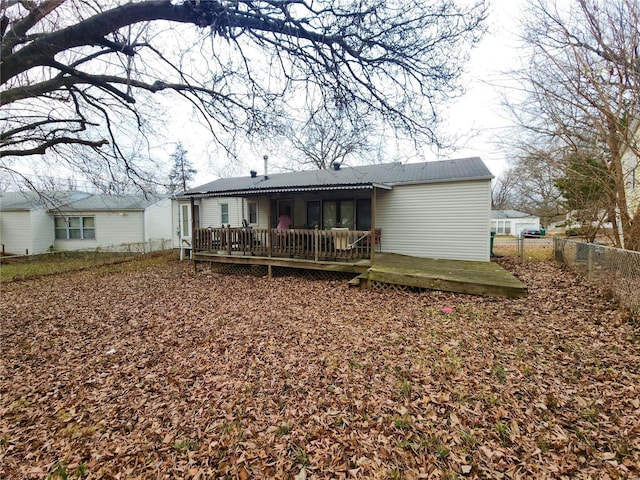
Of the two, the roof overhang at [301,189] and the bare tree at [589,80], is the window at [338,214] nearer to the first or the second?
the roof overhang at [301,189]

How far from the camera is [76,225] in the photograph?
61.6 ft

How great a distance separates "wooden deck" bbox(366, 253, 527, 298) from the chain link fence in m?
1.48

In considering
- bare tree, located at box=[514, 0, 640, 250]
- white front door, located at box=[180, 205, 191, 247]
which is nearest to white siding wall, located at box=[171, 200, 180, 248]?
white front door, located at box=[180, 205, 191, 247]

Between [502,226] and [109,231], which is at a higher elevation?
[109,231]

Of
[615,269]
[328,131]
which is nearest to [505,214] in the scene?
[615,269]

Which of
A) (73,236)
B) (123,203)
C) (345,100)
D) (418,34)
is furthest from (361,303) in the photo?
(73,236)

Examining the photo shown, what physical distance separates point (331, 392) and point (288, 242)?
21.6ft

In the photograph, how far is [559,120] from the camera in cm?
805

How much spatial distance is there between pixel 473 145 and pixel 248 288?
682cm

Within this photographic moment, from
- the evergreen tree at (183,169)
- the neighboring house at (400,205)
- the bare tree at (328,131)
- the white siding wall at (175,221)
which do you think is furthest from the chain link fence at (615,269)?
the evergreen tree at (183,169)

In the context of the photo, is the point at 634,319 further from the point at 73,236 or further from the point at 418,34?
the point at 73,236

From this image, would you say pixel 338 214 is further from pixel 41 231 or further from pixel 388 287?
pixel 41 231

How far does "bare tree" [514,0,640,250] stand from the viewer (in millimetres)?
6562

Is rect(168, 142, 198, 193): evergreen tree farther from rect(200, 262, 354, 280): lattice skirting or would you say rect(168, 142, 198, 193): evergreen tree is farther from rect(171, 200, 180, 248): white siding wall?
rect(200, 262, 354, 280): lattice skirting
